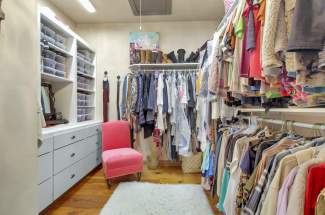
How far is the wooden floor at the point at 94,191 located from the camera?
2.36 meters

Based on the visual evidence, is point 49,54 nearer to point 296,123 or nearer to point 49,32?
point 49,32

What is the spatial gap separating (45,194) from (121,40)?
2744 millimetres

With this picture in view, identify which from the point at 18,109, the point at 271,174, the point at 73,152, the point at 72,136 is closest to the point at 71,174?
the point at 73,152

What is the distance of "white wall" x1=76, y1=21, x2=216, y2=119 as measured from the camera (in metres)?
4.02

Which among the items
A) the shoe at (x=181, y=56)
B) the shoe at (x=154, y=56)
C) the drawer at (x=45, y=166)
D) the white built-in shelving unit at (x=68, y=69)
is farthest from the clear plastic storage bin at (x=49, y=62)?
the shoe at (x=181, y=56)

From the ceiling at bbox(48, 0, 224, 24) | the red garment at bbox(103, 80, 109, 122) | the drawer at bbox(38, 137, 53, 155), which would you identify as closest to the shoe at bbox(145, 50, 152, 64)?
the ceiling at bbox(48, 0, 224, 24)

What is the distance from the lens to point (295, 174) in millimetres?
907

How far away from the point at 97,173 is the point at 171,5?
105 inches

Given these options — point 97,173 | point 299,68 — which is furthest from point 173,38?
point 299,68

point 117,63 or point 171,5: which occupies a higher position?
point 171,5

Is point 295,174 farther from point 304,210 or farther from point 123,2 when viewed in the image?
point 123,2

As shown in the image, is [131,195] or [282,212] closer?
[282,212]

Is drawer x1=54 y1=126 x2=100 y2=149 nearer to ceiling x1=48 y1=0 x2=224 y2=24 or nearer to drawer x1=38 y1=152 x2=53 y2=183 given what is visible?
drawer x1=38 y1=152 x2=53 y2=183

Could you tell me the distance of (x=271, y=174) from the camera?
42.4 inches
